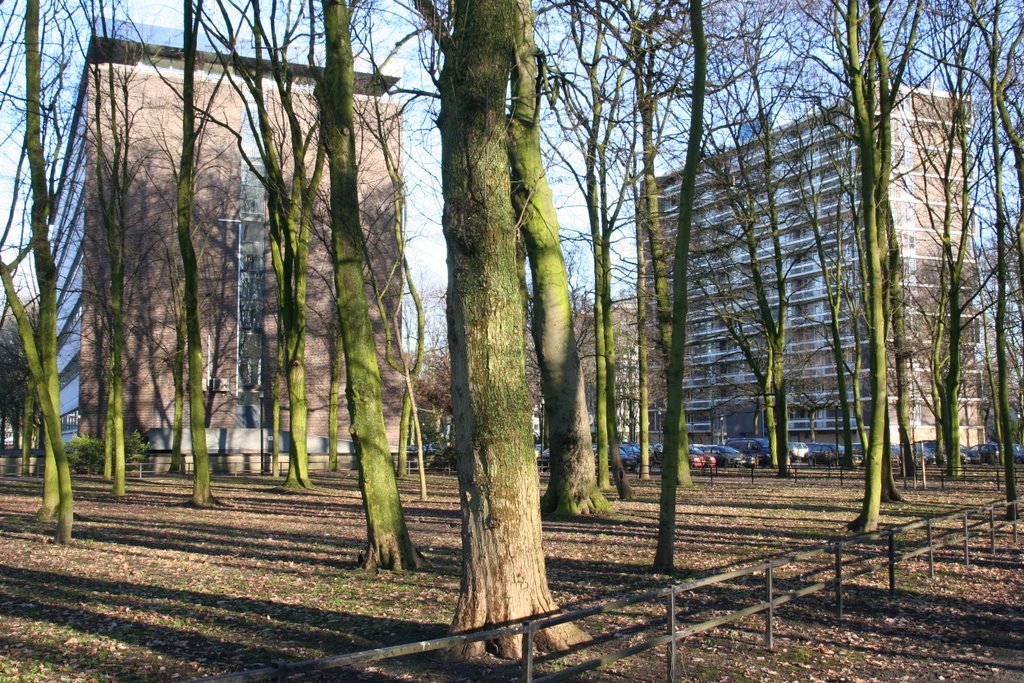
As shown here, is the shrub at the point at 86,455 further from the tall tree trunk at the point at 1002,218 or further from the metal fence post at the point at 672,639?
the metal fence post at the point at 672,639

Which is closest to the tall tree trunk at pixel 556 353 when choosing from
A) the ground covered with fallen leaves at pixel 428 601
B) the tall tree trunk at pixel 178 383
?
the ground covered with fallen leaves at pixel 428 601

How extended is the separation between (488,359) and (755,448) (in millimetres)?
56047

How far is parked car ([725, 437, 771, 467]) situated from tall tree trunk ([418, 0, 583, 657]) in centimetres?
4744

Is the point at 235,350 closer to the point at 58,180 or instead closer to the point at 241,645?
the point at 58,180

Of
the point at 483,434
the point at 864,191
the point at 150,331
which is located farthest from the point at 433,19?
the point at 150,331

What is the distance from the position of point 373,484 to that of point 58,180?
30.6 ft

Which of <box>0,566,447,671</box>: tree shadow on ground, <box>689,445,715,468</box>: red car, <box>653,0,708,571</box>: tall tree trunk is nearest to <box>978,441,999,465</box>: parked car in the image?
<box>689,445,715,468</box>: red car

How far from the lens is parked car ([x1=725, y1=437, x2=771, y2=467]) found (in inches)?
2121

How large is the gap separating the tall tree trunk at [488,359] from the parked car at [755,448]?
4744 cm

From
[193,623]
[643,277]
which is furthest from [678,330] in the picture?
[643,277]

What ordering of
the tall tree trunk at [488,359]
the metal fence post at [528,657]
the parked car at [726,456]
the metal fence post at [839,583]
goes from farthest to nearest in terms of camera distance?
the parked car at [726,456] → the metal fence post at [839,583] → the tall tree trunk at [488,359] → the metal fence post at [528,657]

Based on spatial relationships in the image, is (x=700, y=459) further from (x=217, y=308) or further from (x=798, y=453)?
(x=217, y=308)

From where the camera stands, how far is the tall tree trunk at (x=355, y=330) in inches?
459

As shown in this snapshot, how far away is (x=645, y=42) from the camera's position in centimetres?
1123
